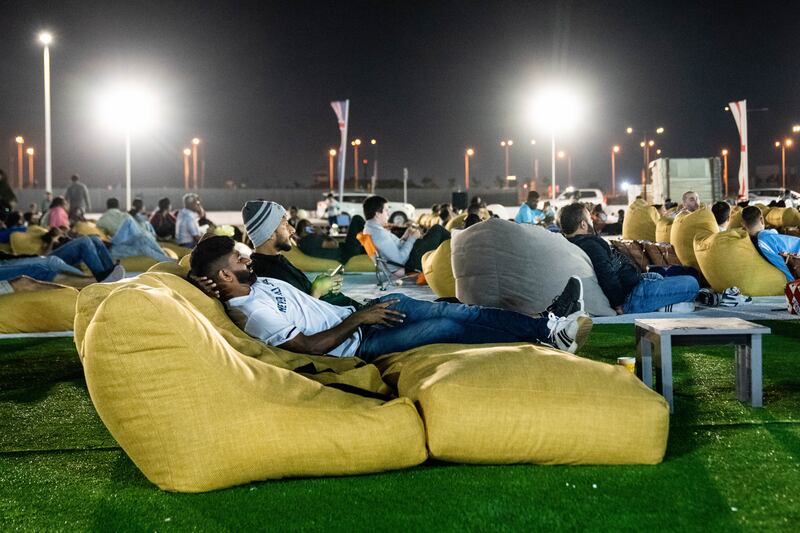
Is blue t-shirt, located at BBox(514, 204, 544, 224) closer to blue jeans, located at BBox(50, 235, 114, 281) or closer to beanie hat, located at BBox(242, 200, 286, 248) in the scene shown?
blue jeans, located at BBox(50, 235, 114, 281)

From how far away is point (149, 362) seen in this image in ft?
11.6

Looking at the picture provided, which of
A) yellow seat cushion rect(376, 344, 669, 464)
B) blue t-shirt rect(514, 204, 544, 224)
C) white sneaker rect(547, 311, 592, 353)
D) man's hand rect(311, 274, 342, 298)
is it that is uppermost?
blue t-shirt rect(514, 204, 544, 224)

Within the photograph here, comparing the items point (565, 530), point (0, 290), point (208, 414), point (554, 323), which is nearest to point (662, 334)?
point (554, 323)

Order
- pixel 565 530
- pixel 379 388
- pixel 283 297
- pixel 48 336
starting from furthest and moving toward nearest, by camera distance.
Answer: pixel 48 336 → pixel 283 297 → pixel 379 388 → pixel 565 530

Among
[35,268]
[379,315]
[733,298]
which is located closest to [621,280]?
[733,298]

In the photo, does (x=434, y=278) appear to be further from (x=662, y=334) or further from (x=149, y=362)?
(x=149, y=362)

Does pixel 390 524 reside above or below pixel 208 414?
below

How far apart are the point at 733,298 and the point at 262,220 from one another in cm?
559

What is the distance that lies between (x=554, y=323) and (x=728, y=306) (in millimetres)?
4832

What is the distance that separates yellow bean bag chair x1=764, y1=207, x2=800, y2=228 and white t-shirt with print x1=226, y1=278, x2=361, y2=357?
11.2 metres

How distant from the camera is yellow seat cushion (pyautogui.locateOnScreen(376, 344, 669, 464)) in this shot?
377 centimetres

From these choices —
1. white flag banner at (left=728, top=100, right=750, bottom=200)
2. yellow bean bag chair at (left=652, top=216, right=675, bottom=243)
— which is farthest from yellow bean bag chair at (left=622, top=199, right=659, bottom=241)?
white flag banner at (left=728, top=100, right=750, bottom=200)

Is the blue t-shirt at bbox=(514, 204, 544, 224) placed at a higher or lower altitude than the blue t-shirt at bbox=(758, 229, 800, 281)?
higher

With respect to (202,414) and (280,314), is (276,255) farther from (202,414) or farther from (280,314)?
(202,414)
